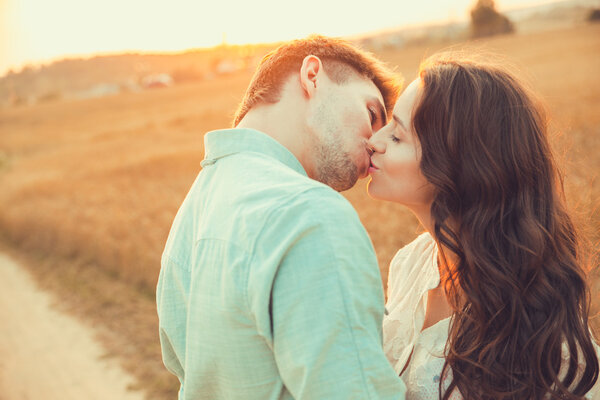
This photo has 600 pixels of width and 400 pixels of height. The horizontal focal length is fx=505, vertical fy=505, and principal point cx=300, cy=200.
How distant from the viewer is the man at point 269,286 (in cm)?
120

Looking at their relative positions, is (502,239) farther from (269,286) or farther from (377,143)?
(269,286)

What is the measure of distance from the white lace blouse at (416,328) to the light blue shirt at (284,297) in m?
0.60

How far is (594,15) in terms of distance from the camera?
4644 centimetres

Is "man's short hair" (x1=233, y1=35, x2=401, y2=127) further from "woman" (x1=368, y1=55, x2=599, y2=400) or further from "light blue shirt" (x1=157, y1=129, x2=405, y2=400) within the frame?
"light blue shirt" (x1=157, y1=129, x2=405, y2=400)

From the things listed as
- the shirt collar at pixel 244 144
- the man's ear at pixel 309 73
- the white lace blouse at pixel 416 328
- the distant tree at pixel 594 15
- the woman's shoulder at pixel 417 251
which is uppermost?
the man's ear at pixel 309 73

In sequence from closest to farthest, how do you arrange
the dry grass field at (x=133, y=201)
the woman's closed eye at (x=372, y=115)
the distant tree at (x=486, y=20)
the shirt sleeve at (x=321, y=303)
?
1. the shirt sleeve at (x=321, y=303)
2. the woman's closed eye at (x=372, y=115)
3. the dry grass field at (x=133, y=201)
4. the distant tree at (x=486, y=20)

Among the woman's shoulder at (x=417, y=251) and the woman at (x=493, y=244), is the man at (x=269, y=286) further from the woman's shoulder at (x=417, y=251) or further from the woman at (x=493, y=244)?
the woman's shoulder at (x=417, y=251)

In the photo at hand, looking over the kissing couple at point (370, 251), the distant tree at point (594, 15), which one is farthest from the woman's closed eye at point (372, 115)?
the distant tree at point (594, 15)

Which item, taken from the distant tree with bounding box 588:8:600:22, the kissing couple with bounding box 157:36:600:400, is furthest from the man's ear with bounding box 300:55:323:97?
the distant tree with bounding box 588:8:600:22

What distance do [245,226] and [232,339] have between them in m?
0.31

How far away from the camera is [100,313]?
6.31m

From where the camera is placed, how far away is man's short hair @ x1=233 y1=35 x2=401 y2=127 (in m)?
2.14

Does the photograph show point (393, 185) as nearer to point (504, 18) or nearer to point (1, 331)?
point (1, 331)

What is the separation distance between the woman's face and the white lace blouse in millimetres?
369
